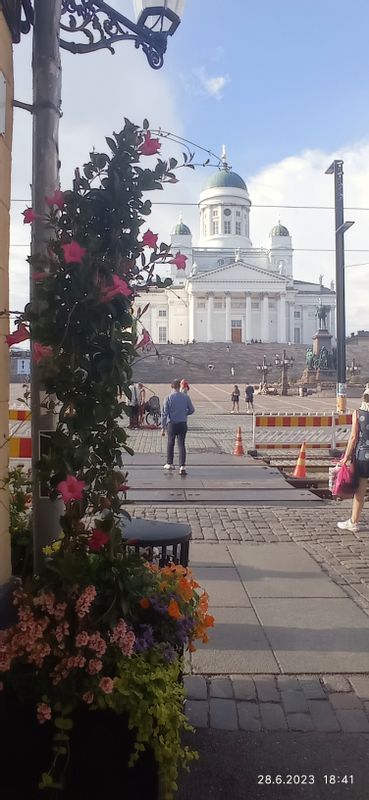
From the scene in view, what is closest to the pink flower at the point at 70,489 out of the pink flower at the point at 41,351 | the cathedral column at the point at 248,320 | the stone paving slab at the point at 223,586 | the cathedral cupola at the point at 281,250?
the pink flower at the point at 41,351

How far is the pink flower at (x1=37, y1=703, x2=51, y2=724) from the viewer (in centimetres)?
228

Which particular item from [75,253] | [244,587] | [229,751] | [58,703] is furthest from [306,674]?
[75,253]

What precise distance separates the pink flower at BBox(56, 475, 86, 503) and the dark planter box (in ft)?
2.47

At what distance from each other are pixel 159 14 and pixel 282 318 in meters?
95.7

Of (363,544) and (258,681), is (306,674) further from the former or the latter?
(363,544)

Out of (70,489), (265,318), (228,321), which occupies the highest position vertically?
(265,318)

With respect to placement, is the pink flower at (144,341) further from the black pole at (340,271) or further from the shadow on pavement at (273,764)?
the black pole at (340,271)

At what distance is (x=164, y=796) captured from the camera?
245cm

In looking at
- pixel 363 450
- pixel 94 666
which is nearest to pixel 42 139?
pixel 94 666

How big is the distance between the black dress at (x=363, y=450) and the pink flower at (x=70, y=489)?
5.42 metres

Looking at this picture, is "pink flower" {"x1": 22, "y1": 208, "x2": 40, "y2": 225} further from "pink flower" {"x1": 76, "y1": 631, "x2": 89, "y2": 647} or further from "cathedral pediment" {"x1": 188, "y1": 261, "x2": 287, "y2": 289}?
"cathedral pediment" {"x1": 188, "y1": 261, "x2": 287, "y2": 289}

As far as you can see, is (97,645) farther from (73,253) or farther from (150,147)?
(150,147)

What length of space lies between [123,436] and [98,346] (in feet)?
1.18

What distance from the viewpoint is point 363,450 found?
7332 millimetres
